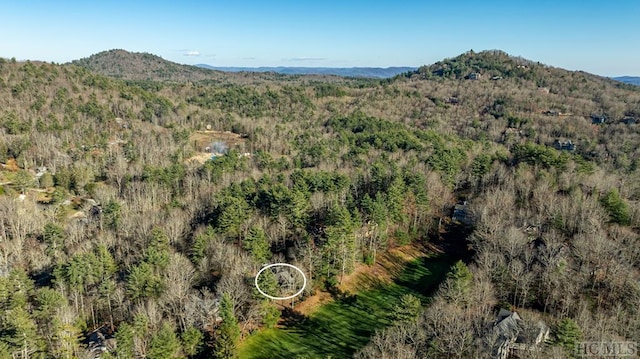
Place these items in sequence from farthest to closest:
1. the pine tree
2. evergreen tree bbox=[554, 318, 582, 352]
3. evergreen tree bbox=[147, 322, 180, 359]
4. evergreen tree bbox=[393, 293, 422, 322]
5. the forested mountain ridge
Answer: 1. evergreen tree bbox=[393, 293, 422, 322]
2. the forested mountain ridge
3. the pine tree
4. evergreen tree bbox=[147, 322, 180, 359]
5. evergreen tree bbox=[554, 318, 582, 352]

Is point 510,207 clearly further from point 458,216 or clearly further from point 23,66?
point 23,66

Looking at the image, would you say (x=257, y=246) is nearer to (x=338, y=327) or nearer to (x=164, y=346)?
(x=338, y=327)

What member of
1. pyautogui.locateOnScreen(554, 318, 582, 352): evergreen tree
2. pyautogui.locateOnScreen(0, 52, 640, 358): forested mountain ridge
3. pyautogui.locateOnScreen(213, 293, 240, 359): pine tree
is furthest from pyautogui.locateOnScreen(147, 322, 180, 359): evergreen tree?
pyautogui.locateOnScreen(554, 318, 582, 352): evergreen tree

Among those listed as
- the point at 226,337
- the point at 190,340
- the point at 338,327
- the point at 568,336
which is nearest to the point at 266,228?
the point at 338,327

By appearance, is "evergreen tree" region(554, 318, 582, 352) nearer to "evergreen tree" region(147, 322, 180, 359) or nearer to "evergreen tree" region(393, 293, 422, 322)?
"evergreen tree" region(393, 293, 422, 322)

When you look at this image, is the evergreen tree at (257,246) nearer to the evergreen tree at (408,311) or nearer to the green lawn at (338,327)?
the green lawn at (338,327)

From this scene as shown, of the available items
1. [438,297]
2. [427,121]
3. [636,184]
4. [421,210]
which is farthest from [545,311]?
[427,121]
